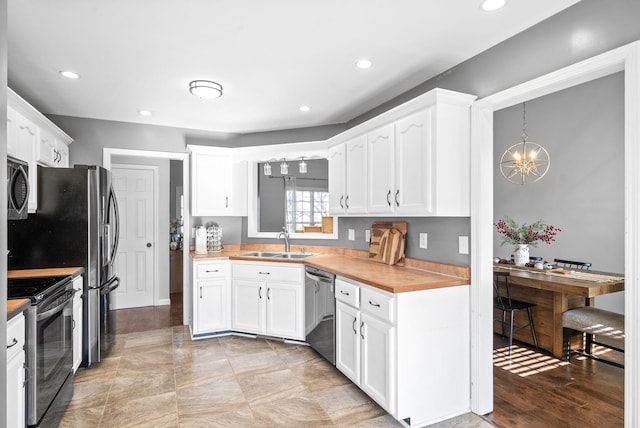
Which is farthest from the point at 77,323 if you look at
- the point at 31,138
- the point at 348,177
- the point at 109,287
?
the point at 348,177

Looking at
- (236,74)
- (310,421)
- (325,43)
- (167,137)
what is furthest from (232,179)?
(310,421)

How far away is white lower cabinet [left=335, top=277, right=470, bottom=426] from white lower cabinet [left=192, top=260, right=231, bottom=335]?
1902 mm

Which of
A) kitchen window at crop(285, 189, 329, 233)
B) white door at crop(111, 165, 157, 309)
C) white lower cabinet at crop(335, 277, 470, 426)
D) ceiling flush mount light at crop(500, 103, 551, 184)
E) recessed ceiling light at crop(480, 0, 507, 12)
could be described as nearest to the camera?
recessed ceiling light at crop(480, 0, 507, 12)

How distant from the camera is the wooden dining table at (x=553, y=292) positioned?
2.98 meters

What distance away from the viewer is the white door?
5.05 m

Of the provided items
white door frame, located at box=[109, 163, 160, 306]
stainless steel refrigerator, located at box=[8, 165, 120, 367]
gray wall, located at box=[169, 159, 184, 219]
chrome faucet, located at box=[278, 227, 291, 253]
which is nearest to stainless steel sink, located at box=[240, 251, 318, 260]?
chrome faucet, located at box=[278, 227, 291, 253]

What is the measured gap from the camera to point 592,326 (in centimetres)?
310

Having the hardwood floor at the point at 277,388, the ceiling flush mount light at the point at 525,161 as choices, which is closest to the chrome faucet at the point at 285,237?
the hardwood floor at the point at 277,388

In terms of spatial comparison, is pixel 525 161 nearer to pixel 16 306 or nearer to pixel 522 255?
pixel 522 255

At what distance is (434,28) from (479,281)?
5.28 feet

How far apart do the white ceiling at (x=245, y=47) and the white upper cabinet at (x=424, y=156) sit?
36 cm

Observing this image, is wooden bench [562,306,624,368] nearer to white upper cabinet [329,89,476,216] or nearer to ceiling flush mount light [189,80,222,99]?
white upper cabinet [329,89,476,216]

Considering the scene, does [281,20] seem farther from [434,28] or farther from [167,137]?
[167,137]

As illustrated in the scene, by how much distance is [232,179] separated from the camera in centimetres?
440
